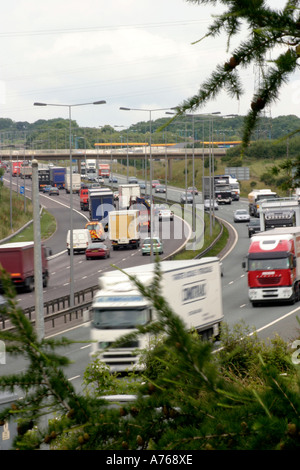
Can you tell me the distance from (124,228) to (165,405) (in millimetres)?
66891

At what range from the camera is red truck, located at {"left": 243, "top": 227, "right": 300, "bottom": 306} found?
3903 cm

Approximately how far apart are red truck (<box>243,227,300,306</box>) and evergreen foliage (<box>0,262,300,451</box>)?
35180 mm

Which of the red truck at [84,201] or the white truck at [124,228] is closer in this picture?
the white truck at [124,228]

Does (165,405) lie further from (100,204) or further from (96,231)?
(100,204)

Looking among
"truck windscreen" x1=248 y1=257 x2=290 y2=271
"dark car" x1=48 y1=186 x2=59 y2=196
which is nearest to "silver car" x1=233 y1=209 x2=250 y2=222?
"dark car" x1=48 y1=186 x2=59 y2=196

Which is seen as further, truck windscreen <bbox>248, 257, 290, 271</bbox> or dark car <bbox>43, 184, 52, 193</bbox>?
dark car <bbox>43, 184, 52, 193</bbox>

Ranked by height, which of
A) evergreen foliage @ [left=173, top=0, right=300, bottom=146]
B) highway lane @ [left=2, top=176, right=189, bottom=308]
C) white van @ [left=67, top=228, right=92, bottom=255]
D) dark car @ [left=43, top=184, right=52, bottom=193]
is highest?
evergreen foliage @ [left=173, top=0, right=300, bottom=146]

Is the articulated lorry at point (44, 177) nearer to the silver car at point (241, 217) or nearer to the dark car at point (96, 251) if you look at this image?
the silver car at point (241, 217)

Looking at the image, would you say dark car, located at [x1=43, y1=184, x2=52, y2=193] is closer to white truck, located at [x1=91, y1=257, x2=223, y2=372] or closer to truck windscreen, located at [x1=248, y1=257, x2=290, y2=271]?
truck windscreen, located at [x1=248, y1=257, x2=290, y2=271]

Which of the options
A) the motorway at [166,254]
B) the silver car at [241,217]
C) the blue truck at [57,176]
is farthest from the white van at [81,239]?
the blue truck at [57,176]

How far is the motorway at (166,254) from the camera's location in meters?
30.6

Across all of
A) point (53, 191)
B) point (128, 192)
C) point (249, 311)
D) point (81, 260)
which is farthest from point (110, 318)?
point (53, 191)

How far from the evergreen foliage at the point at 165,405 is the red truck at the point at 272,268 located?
3518 centimetres

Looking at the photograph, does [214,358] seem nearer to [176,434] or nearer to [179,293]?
[176,434]
